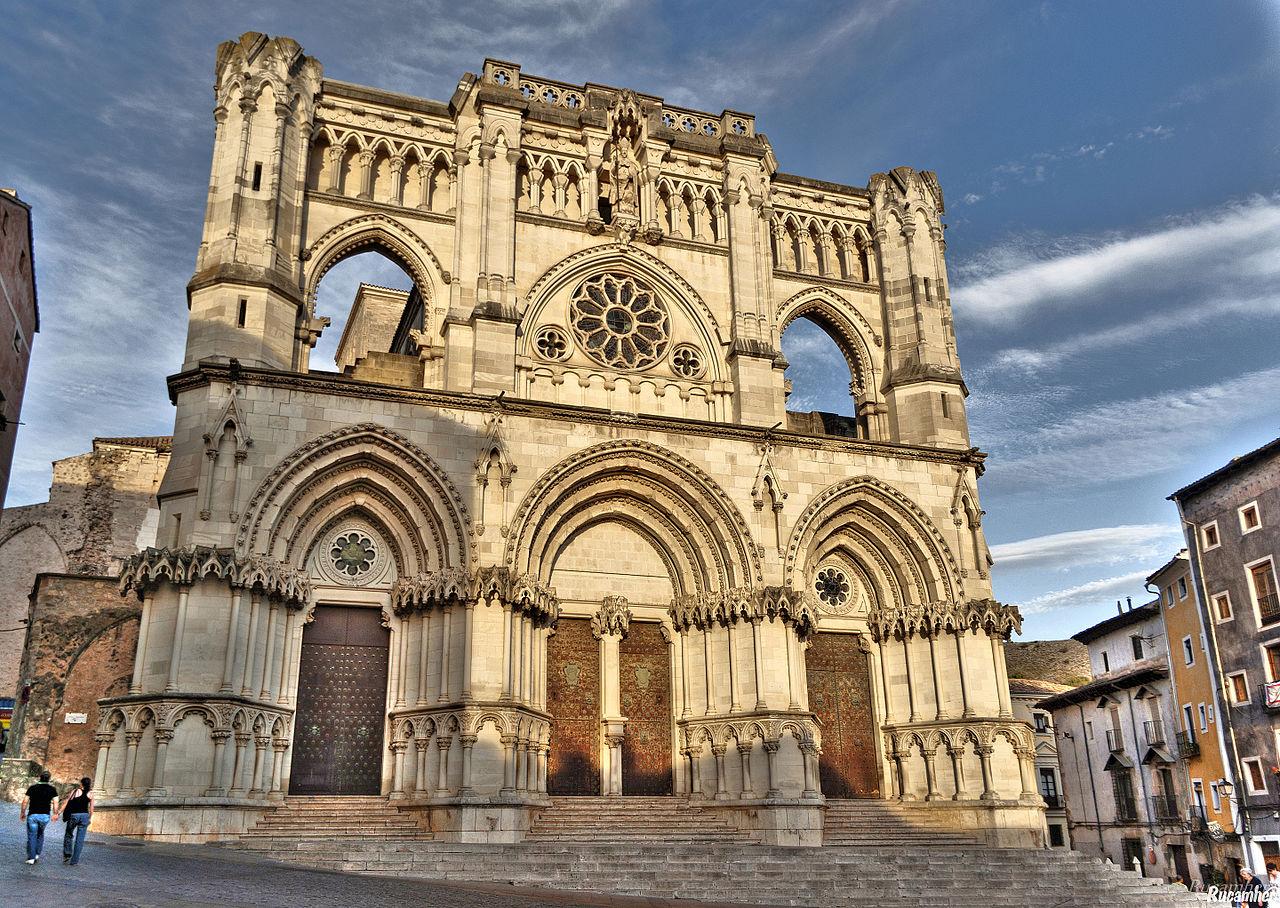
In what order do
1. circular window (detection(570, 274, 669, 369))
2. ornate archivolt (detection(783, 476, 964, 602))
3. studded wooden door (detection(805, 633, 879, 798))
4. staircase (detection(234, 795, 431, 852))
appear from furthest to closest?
circular window (detection(570, 274, 669, 369)) < ornate archivolt (detection(783, 476, 964, 602)) < studded wooden door (detection(805, 633, 879, 798)) < staircase (detection(234, 795, 431, 852))

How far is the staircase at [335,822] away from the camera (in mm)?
17625

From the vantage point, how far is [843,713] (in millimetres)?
23266

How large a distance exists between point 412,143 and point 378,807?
1382 centimetres

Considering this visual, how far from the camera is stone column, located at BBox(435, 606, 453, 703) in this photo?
19266mm

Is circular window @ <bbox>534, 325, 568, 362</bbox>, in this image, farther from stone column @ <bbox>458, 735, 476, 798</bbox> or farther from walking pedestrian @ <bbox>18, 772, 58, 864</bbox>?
walking pedestrian @ <bbox>18, 772, 58, 864</bbox>

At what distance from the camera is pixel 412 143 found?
23.8 metres

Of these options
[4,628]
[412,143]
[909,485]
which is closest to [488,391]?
[412,143]

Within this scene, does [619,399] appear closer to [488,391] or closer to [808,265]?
[488,391]

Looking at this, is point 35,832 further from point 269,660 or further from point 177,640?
point 269,660

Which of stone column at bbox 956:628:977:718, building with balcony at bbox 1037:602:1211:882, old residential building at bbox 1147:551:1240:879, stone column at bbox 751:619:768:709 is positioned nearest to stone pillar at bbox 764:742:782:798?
stone column at bbox 751:619:768:709

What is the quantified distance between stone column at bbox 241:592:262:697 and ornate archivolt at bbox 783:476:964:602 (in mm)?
10783

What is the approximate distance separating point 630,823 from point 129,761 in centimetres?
854

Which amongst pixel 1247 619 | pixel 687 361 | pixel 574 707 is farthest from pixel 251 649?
pixel 1247 619

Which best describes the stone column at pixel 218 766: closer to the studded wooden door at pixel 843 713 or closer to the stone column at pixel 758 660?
the stone column at pixel 758 660
